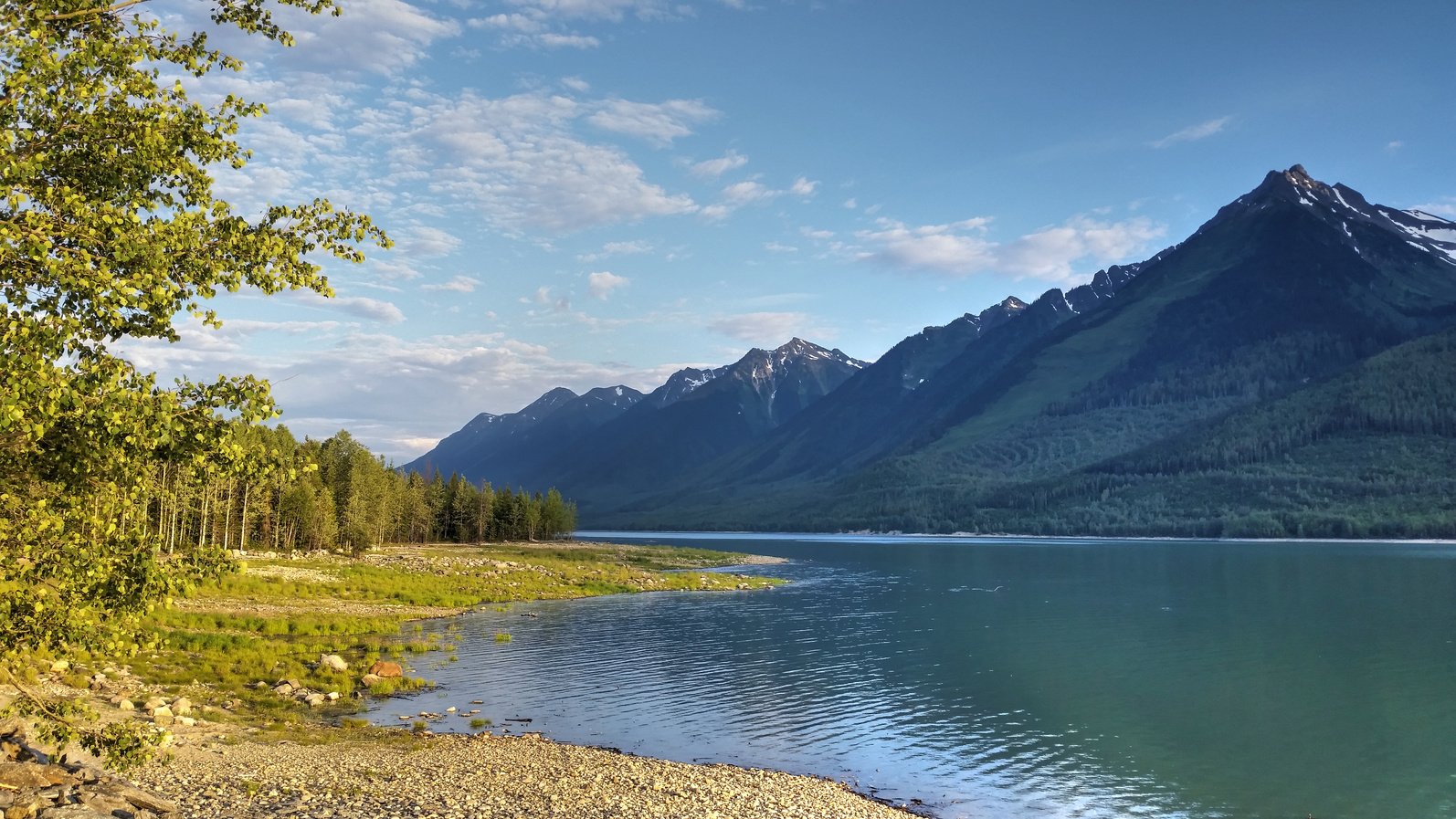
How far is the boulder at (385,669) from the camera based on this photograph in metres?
46.7

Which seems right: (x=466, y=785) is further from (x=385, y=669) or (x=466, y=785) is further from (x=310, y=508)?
(x=310, y=508)

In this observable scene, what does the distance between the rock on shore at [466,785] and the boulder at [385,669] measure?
13984mm

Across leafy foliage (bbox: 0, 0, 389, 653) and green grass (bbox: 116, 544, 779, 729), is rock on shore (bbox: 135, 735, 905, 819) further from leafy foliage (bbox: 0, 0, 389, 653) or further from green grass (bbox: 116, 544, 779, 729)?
leafy foliage (bbox: 0, 0, 389, 653)

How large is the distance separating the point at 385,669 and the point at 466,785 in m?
22.7

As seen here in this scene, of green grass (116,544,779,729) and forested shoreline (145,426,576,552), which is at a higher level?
forested shoreline (145,426,576,552)

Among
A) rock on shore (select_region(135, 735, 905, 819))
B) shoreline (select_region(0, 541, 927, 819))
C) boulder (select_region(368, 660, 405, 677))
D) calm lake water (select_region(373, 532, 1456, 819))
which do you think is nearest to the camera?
rock on shore (select_region(135, 735, 905, 819))

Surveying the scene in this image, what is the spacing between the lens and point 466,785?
27016mm

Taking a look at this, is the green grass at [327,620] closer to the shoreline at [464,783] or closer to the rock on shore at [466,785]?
the shoreline at [464,783]

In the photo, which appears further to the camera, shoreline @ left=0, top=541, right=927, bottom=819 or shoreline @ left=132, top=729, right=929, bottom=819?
shoreline @ left=0, top=541, right=927, bottom=819

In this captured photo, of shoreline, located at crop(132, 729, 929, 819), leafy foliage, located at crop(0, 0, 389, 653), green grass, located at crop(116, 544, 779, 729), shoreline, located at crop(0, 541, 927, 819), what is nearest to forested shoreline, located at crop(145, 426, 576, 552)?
green grass, located at crop(116, 544, 779, 729)

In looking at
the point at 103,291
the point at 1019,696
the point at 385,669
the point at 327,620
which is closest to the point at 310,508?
the point at 327,620

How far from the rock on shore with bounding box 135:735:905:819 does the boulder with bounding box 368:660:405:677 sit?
14.0 m

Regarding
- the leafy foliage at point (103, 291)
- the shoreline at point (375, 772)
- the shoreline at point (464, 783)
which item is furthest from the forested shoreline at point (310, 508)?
the leafy foliage at point (103, 291)

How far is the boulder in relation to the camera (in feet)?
153
